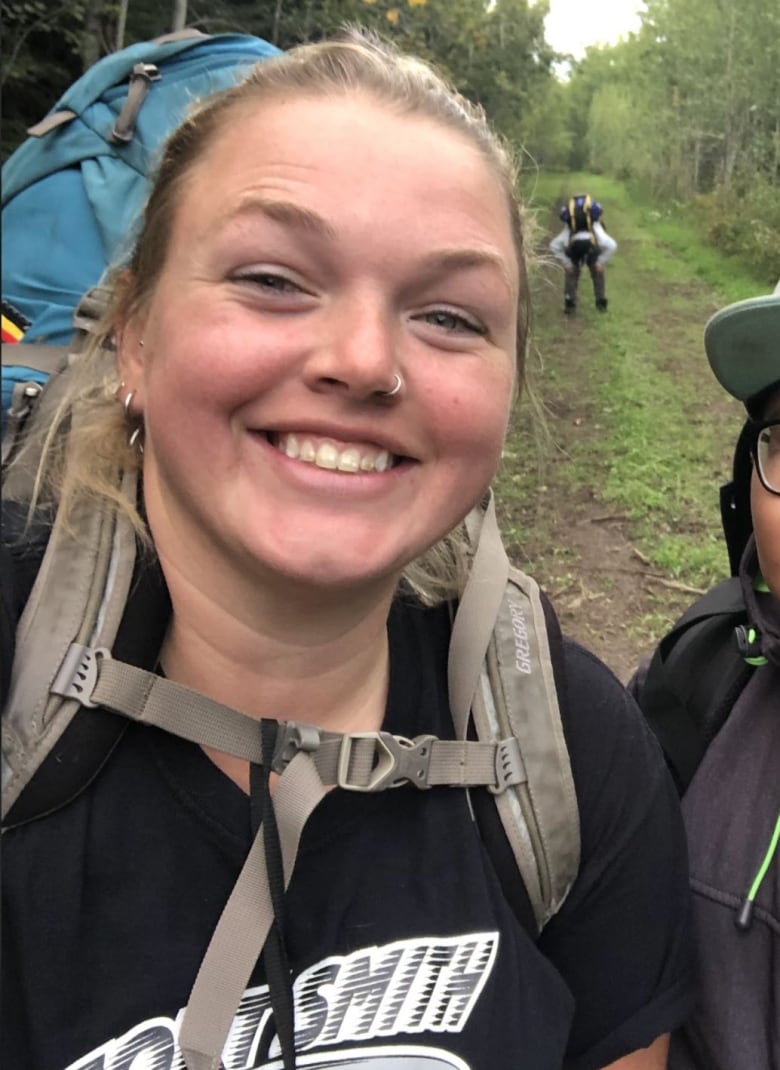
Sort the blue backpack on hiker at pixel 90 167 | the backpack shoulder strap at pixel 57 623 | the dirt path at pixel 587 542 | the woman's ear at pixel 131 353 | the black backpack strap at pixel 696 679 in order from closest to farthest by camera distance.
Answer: the backpack shoulder strap at pixel 57 623, the woman's ear at pixel 131 353, the blue backpack on hiker at pixel 90 167, the black backpack strap at pixel 696 679, the dirt path at pixel 587 542

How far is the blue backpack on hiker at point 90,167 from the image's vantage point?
4.38ft

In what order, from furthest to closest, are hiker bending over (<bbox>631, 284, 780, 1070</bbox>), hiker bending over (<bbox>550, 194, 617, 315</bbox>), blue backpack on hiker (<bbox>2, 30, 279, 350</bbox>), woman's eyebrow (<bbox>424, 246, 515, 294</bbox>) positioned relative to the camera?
1. hiker bending over (<bbox>550, 194, 617, 315</bbox>)
2. blue backpack on hiker (<bbox>2, 30, 279, 350</bbox>)
3. hiker bending over (<bbox>631, 284, 780, 1070</bbox>)
4. woman's eyebrow (<bbox>424, 246, 515, 294</bbox>)

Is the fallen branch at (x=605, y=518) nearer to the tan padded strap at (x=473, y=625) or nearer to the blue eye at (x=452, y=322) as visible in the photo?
the tan padded strap at (x=473, y=625)

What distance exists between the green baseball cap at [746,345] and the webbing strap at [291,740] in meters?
0.73

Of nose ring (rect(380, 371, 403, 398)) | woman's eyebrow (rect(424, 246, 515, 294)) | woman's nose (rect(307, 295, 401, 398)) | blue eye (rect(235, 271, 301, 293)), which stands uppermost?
woman's eyebrow (rect(424, 246, 515, 294))

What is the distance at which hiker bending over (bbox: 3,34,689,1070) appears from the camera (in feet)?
2.77

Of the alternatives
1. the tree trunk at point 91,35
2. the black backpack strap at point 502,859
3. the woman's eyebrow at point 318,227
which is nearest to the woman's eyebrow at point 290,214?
the woman's eyebrow at point 318,227

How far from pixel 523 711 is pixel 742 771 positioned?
1.67ft

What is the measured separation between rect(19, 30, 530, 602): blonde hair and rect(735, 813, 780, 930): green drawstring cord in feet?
2.11

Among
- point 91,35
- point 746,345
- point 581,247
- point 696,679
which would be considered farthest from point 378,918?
point 581,247

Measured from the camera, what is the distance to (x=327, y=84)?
97 cm

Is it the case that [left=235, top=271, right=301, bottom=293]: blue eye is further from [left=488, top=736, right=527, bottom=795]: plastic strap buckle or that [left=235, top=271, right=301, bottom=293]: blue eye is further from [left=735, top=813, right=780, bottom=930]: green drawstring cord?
[left=735, top=813, right=780, bottom=930]: green drawstring cord

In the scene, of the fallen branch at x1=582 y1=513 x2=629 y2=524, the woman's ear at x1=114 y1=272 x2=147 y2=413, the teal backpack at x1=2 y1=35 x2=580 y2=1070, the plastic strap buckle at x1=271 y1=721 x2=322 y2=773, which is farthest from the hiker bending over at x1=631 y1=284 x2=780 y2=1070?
the fallen branch at x1=582 y1=513 x2=629 y2=524

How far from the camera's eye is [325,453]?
35.3 inches
